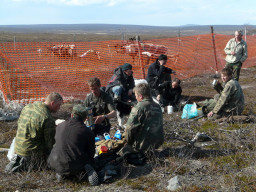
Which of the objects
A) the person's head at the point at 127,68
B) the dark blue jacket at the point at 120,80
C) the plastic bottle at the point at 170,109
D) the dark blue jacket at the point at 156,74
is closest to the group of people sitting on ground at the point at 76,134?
the dark blue jacket at the point at 120,80

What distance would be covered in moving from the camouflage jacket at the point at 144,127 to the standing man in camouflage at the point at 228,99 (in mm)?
2079

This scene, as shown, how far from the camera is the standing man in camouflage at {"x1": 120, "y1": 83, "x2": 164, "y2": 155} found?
4480mm

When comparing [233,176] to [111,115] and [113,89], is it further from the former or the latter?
[113,89]

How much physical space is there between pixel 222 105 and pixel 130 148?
98.3 inches

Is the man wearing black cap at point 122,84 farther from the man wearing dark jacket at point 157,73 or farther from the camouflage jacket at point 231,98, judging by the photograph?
the camouflage jacket at point 231,98

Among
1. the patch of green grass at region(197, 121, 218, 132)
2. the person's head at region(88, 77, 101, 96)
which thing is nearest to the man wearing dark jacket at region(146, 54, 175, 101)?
the patch of green grass at region(197, 121, 218, 132)

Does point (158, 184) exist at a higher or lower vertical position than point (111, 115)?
lower

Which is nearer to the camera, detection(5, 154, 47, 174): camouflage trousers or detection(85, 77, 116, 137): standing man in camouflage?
detection(5, 154, 47, 174): camouflage trousers

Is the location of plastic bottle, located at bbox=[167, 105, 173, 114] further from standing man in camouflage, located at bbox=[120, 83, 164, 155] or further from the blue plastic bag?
standing man in camouflage, located at bbox=[120, 83, 164, 155]

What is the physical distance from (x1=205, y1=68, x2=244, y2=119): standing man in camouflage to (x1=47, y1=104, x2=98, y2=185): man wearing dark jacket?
10.3 ft

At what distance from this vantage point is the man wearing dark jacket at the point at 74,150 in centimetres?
394

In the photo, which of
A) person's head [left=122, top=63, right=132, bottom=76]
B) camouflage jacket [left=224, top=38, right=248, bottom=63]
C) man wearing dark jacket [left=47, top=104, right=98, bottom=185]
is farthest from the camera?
camouflage jacket [left=224, top=38, right=248, bottom=63]

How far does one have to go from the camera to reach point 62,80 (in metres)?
11.0

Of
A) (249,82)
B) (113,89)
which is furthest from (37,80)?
(249,82)
